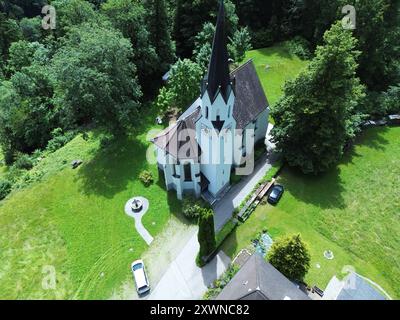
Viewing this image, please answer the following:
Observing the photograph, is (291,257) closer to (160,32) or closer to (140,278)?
(140,278)

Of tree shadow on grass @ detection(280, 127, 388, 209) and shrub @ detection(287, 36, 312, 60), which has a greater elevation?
shrub @ detection(287, 36, 312, 60)

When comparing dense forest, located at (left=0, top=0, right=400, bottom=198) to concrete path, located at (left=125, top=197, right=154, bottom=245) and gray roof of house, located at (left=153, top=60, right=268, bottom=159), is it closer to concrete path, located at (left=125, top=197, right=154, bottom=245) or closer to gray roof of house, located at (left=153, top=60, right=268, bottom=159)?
gray roof of house, located at (left=153, top=60, right=268, bottom=159)

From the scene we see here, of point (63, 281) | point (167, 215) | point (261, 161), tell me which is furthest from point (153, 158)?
point (63, 281)

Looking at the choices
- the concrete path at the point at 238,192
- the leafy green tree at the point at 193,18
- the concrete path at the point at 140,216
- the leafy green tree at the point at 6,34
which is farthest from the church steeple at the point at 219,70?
the leafy green tree at the point at 6,34

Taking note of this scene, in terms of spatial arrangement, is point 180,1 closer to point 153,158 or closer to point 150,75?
point 150,75

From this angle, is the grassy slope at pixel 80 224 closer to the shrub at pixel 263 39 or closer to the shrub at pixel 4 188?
the shrub at pixel 4 188

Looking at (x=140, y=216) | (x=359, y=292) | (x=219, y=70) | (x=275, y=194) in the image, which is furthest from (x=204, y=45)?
(x=359, y=292)

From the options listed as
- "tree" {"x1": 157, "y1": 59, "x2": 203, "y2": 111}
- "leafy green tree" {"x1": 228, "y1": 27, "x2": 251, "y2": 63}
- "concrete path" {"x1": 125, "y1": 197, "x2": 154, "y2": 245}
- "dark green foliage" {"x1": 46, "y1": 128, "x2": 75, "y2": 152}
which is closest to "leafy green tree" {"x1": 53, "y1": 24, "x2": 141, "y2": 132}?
"tree" {"x1": 157, "y1": 59, "x2": 203, "y2": 111}
